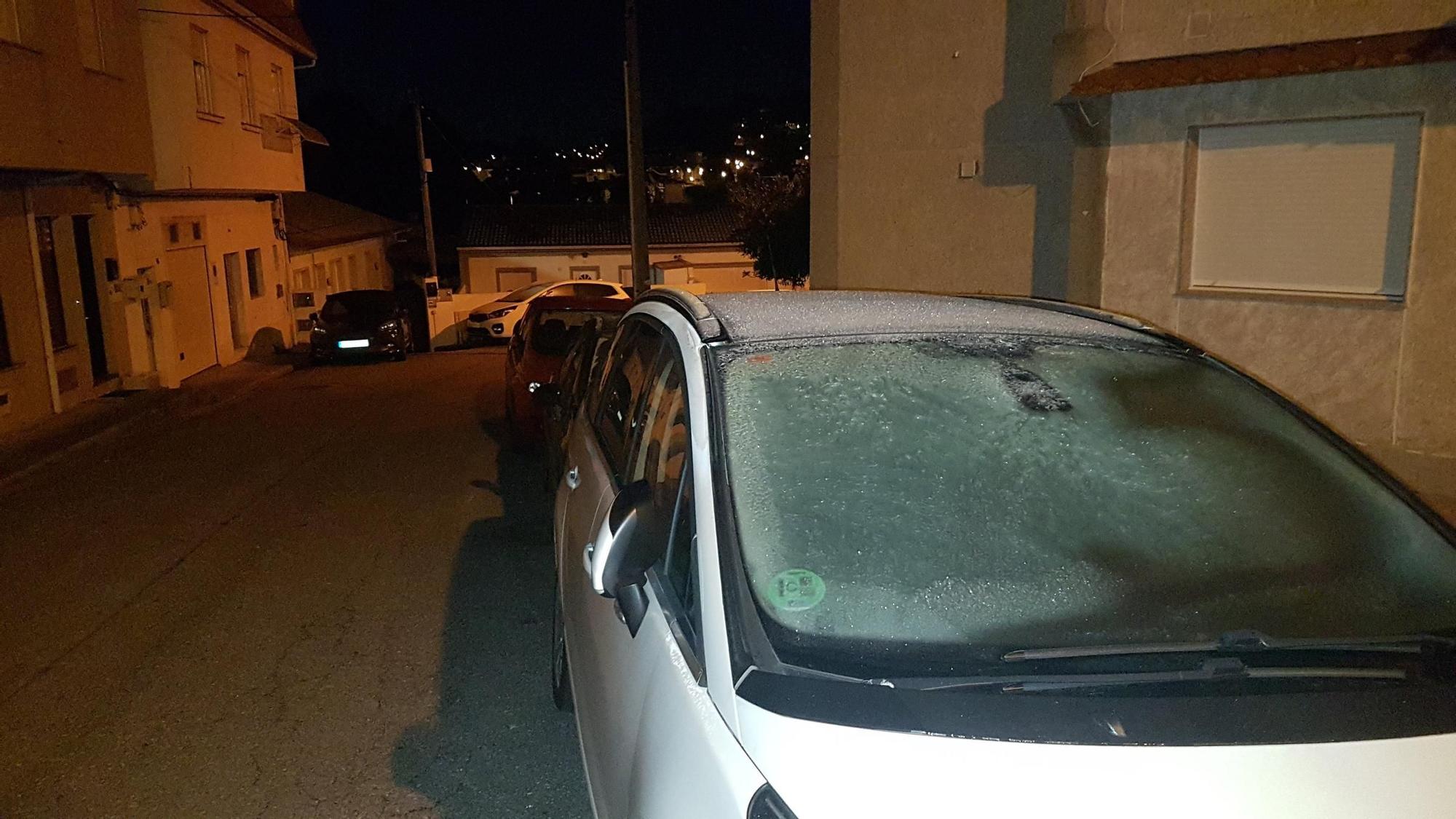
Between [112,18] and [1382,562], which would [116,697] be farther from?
[112,18]

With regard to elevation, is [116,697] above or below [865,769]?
below

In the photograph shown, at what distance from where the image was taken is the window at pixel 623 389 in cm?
391

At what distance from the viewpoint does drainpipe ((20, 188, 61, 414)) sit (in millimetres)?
14094

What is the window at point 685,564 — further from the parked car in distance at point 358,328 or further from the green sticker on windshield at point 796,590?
the parked car in distance at point 358,328

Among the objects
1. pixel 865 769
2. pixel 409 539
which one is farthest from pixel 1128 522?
pixel 409 539

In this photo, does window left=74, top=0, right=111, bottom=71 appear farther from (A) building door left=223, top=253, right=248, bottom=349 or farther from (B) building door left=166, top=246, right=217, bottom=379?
(A) building door left=223, top=253, right=248, bottom=349

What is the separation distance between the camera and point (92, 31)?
14.8 metres

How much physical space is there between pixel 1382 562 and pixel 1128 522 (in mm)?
610

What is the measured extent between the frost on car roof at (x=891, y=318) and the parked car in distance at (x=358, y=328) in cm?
1883

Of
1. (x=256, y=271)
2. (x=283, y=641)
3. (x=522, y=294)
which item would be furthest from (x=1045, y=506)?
(x=522, y=294)

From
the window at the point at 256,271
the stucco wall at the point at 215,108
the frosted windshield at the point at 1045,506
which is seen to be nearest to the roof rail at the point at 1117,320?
the frosted windshield at the point at 1045,506

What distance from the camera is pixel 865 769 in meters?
1.95

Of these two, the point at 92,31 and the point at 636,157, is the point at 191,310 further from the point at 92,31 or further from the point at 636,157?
the point at 636,157

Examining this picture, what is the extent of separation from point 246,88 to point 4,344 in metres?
9.76
